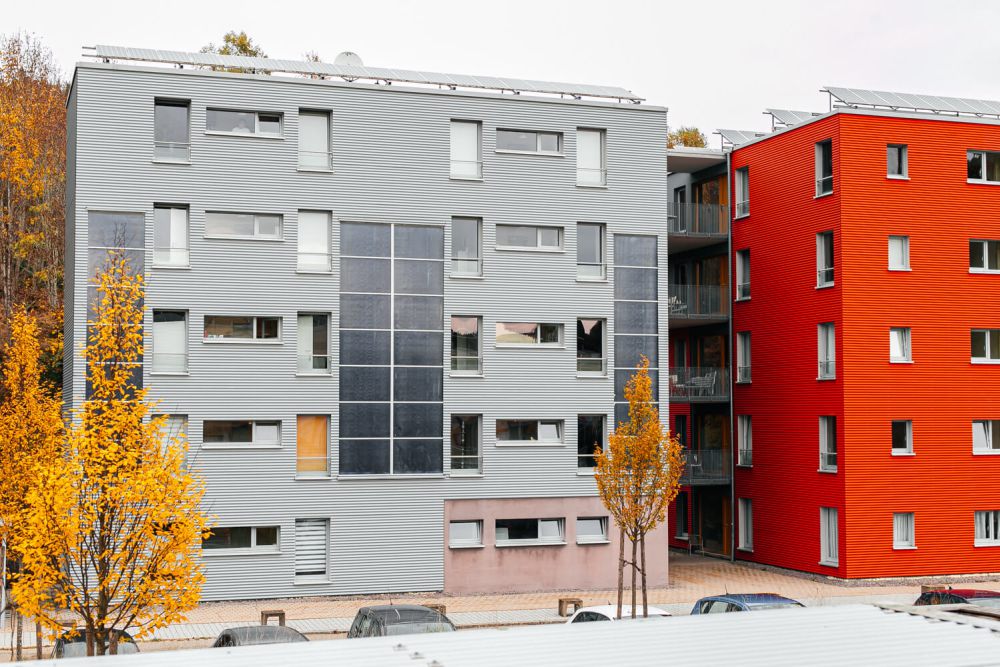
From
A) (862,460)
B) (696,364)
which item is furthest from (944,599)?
(696,364)

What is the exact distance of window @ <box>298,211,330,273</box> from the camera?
3188 centimetres

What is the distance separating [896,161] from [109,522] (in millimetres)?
25731

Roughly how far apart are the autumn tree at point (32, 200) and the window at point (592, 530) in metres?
23.8

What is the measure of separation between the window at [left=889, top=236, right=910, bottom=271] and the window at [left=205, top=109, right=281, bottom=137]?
18028 mm

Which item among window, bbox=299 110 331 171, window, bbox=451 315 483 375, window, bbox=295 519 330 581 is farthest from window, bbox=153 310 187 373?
window, bbox=451 315 483 375

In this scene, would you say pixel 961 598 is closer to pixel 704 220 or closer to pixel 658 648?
pixel 658 648

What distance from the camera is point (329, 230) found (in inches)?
1264

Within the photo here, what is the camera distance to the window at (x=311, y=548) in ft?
102

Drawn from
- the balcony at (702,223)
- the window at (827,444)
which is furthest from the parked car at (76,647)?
the balcony at (702,223)

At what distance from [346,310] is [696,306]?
13.2m

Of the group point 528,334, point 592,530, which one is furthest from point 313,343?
point 592,530

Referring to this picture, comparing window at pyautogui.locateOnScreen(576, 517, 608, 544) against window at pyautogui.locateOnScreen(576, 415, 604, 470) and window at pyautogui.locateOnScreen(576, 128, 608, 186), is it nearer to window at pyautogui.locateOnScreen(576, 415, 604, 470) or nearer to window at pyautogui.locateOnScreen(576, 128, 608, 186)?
window at pyautogui.locateOnScreen(576, 415, 604, 470)

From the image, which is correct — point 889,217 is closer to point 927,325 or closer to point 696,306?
point 927,325

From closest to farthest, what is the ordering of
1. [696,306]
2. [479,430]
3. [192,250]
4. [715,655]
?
1. [715,655]
2. [192,250]
3. [479,430]
4. [696,306]
